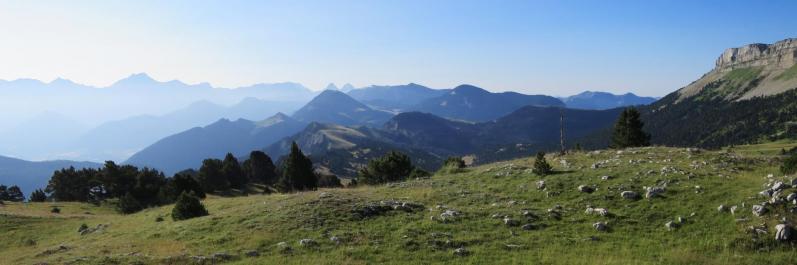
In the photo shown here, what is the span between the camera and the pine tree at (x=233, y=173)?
87625mm

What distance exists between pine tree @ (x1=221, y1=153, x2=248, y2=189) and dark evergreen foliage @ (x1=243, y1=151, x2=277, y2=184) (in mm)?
8008

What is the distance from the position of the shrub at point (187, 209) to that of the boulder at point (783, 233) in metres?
32.4

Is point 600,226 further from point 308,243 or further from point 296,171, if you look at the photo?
point 296,171

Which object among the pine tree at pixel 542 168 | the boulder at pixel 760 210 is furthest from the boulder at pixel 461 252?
the pine tree at pixel 542 168

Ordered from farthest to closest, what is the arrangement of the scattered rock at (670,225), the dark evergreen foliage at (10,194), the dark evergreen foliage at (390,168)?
1. the dark evergreen foliage at (10,194)
2. the dark evergreen foliage at (390,168)
3. the scattered rock at (670,225)

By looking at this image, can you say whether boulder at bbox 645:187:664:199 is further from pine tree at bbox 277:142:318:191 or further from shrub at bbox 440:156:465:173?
pine tree at bbox 277:142:318:191

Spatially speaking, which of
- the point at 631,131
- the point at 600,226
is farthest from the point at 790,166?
the point at 631,131

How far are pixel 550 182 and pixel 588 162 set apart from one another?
828cm

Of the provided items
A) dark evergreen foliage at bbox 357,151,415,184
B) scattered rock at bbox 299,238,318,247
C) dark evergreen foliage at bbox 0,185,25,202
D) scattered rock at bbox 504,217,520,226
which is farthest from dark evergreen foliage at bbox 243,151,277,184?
scattered rock at bbox 504,217,520,226

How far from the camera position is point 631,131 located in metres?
62.8

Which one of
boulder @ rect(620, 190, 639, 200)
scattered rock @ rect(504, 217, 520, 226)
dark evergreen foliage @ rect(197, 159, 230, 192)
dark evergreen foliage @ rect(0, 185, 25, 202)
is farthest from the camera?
dark evergreen foliage @ rect(0, 185, 25, 202)

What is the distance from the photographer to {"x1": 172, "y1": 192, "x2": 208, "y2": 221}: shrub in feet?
105

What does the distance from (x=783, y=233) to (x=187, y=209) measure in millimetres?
33596

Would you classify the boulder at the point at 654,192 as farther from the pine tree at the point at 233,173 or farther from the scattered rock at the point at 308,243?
the pine tree at the point at 233,173
